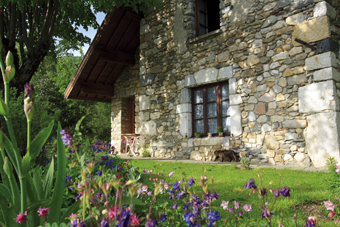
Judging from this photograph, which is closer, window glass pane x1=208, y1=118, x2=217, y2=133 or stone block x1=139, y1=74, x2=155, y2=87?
window glass pane x1=208, y1=118, x2=217, y2=133

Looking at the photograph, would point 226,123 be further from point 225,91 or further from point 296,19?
point 296,19

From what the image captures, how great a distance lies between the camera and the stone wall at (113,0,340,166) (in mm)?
4688

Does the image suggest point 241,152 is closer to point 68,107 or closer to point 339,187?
point 339,187

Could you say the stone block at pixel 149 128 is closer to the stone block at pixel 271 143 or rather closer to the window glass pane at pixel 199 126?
the window glass pane at pixel 199 126

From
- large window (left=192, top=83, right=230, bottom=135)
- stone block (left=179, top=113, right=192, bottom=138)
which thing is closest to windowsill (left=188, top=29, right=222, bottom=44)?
large window (left=192, top=83, right=230, bottom=135)

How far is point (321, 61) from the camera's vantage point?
4688 mm

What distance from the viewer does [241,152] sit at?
562 centimetres

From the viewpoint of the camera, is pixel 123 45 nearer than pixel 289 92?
No

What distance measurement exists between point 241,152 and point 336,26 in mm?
3019

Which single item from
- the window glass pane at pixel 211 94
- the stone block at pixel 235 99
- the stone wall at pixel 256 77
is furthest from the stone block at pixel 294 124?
the window glass pane at pixel 211 94

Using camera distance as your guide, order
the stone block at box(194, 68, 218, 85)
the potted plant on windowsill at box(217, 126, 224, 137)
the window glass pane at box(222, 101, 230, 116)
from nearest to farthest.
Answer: the potted plant on windowsill at box(217, 126, 224, 137) → the window glass pane at box(222, 101, 230, 116) → the stone block at box(194, 68, 218, 85)

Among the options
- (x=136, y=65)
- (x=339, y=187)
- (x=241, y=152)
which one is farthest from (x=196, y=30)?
(x=339, y=187)

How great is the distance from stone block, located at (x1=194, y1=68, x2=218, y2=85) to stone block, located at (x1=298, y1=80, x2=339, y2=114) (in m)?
1.99

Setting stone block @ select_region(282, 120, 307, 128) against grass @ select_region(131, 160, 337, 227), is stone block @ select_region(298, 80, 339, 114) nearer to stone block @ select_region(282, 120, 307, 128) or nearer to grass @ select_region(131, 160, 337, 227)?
stone block @ select_region(282, 120, 307, 128)
